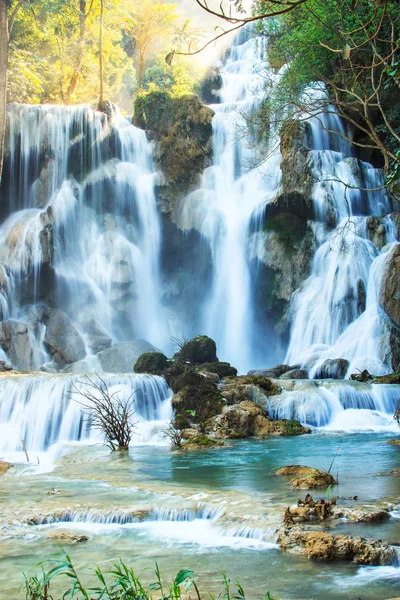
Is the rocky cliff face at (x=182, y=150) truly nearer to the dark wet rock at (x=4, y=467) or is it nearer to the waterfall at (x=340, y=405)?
the waterfall at (x=340, y=405)

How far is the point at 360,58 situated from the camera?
23.5 m

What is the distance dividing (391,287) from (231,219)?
9.30 meters

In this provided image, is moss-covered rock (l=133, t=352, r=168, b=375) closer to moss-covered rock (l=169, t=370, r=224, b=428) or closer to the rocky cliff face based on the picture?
moss-covered rock (l=169, t=370, r=224, b=428)

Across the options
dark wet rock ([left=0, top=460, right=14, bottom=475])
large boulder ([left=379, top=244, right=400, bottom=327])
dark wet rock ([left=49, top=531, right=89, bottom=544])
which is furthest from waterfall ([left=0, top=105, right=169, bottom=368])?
dark wet rock ([left=49, top=531, right=89, bottom=544])

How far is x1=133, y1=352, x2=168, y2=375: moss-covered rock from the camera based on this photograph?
1753 centimetres

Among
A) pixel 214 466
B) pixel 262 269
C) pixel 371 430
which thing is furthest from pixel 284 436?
pixel 262 269

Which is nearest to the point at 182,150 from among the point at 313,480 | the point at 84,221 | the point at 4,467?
the point at 84,221

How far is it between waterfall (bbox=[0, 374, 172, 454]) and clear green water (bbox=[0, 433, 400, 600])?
253cm

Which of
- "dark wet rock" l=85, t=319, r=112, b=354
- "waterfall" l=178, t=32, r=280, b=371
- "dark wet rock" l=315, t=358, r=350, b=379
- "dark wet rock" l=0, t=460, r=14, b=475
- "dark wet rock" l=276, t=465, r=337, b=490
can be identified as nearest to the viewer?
"dark wet rock" l=276, t=465, r=337, b=490

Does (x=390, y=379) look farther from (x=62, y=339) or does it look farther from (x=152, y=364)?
(x=62, y=339)

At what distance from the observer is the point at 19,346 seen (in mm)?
22484

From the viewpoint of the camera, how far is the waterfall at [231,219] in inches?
1030

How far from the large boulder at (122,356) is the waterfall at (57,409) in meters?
4.92

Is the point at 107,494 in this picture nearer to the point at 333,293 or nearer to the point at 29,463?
the point at 29,463
